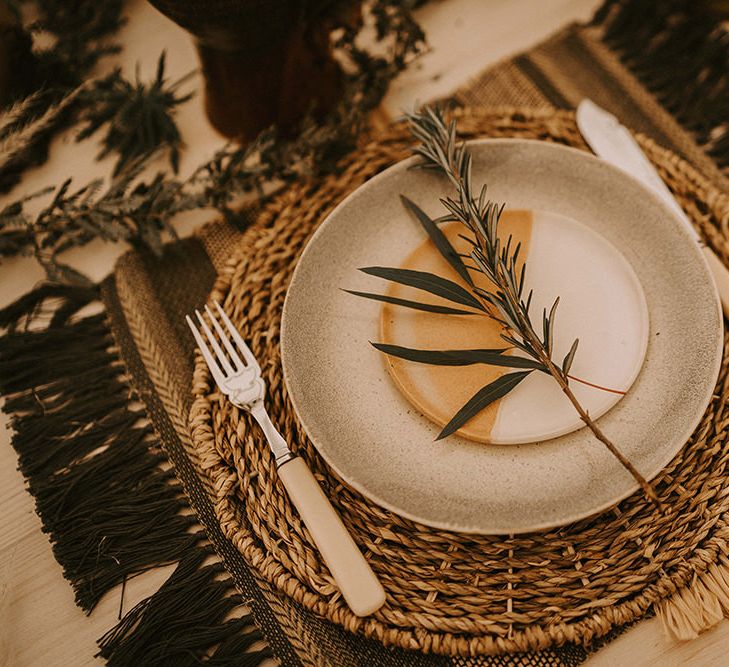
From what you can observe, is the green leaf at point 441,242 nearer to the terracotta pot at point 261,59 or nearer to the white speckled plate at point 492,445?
the white speckled plate at point 492,445

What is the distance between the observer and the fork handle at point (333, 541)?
0.50m

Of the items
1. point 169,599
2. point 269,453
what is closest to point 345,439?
point 269,453

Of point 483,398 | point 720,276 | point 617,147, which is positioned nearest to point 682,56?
point 617,147

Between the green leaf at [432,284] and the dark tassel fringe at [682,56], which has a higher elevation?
the dark tassel fringe at [682,56]

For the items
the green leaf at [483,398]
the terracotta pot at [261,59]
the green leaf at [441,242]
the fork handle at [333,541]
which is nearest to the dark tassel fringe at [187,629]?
the fork handle at [333,541]

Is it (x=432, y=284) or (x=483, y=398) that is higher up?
(x=432, y=284)

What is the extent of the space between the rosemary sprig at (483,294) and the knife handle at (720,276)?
194mm

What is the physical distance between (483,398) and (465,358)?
37 mm

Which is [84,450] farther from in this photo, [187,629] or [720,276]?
[720,276]

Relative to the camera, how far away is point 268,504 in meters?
0.56

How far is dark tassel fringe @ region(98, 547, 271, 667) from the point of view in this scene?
0.56 meters

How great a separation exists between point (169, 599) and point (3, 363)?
1.10 ft

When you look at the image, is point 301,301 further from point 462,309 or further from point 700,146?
point 700,146

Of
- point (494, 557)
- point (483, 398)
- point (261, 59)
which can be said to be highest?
point (261, 59)
